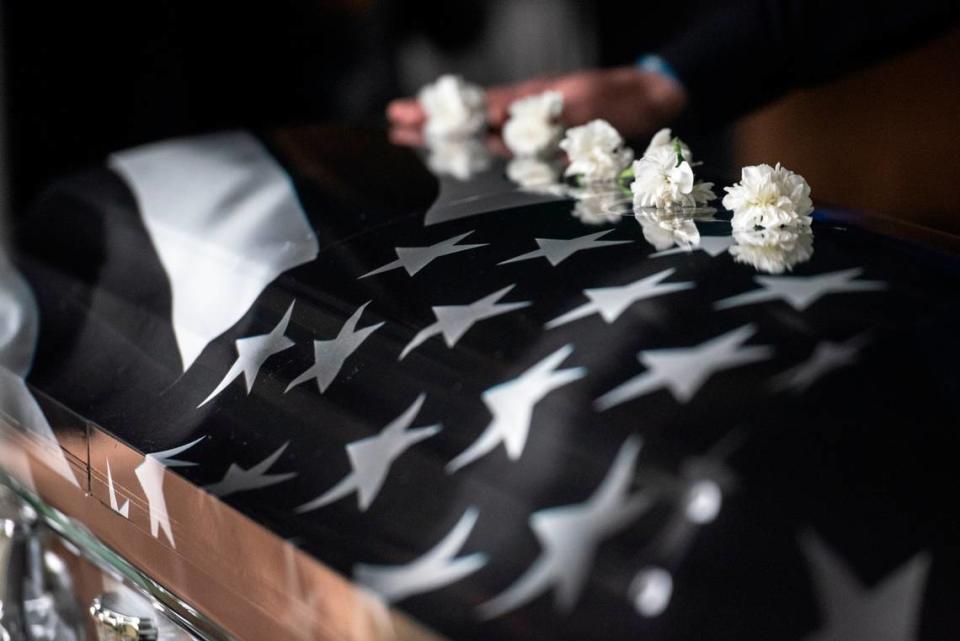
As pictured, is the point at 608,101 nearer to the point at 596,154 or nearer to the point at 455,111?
the point at 455,111

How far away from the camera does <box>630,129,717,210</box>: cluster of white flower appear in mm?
842

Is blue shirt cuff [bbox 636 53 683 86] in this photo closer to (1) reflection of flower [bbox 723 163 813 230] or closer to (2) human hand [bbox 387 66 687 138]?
(2) human hand [bbox 387 66 687 138]

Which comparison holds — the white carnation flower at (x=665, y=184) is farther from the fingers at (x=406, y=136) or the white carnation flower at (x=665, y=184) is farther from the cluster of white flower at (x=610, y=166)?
the fingers at (x=406, y=136)

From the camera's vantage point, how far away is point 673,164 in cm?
85

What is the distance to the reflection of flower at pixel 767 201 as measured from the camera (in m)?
0.78

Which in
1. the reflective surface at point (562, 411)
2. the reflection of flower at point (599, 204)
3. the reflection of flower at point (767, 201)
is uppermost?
the reflection of flower at point (767, 201)

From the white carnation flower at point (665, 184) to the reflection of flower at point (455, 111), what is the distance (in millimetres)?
470

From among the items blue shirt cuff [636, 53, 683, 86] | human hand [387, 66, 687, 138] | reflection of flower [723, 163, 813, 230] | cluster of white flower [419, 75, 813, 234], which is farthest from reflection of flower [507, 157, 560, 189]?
blue shirt cuff [636, 53, 683, 86]

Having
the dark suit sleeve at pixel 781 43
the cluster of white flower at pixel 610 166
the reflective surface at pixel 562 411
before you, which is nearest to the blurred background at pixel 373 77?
the dark suit sleeve at pixel 781 43

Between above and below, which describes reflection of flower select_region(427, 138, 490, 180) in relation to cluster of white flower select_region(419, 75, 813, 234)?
below

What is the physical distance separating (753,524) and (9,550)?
670mm

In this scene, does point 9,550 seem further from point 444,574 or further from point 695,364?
point 695,364

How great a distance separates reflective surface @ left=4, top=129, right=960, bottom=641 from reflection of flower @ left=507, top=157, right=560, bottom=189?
0.25 feet

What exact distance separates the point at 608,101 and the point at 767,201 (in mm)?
571
